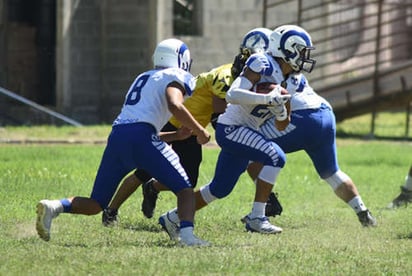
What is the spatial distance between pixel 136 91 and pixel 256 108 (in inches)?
42.6

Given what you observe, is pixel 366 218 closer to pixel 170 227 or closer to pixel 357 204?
pixel 357 204

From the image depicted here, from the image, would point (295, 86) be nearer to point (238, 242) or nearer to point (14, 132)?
point (238, 242)

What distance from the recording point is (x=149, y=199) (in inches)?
448

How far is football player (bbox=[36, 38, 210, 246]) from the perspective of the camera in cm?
941

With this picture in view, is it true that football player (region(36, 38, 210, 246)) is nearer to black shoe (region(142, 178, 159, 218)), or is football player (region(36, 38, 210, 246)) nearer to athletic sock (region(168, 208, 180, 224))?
athletic sock (region(168, 208, 180, 224))

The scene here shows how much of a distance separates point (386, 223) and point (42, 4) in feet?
40.1

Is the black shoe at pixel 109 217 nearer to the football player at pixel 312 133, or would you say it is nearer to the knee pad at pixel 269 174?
the knee pad at pixel 269 174

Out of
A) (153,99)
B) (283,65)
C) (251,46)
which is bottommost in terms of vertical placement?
(153,99)

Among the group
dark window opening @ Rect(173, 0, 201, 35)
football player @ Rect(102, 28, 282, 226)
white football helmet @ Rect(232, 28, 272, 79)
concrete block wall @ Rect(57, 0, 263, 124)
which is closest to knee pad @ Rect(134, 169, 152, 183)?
football player @ Rect(102, 28, 282, 226)

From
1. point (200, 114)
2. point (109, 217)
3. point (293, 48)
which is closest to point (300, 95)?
point (293, 48)

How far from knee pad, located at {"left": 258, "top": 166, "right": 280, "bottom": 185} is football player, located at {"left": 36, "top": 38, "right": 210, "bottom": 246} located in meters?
0.98

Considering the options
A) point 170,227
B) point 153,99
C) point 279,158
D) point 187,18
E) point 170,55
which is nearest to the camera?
point 153,99

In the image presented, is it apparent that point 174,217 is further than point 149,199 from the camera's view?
No

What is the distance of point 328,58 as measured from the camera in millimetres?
24188
